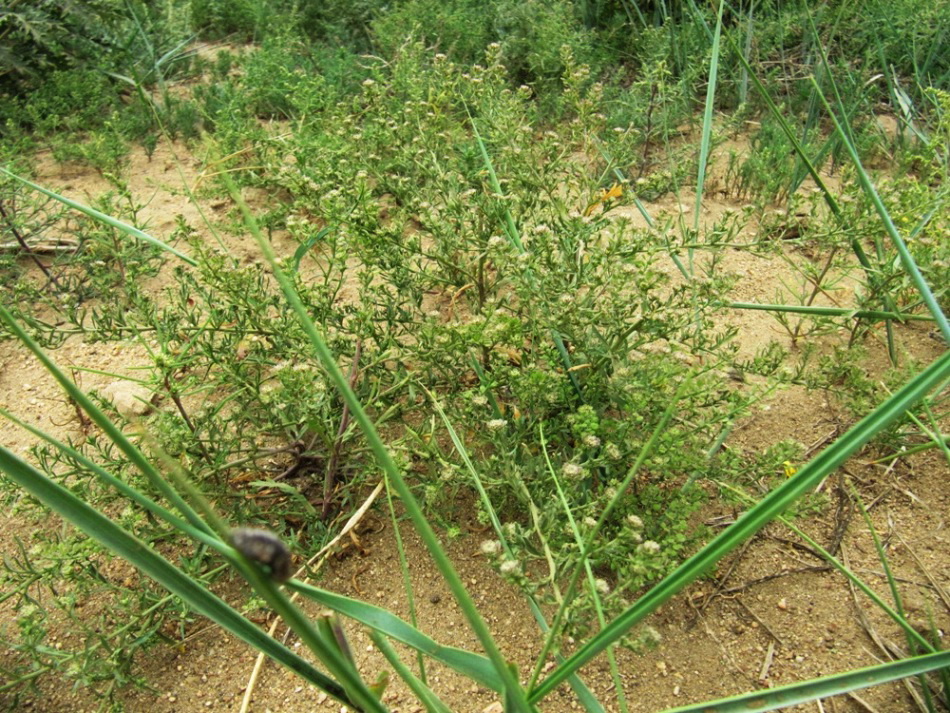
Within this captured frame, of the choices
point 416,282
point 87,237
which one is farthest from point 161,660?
point 87,237

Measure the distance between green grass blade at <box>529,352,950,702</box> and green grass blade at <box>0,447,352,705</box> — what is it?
1.37 ft

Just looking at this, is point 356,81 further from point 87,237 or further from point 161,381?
point 161,381

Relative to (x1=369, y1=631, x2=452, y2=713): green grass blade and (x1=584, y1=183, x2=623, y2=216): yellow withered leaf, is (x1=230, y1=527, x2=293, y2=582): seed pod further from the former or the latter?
(x1=584, y1=183, x2=623, y2=216): yellow withered leaf

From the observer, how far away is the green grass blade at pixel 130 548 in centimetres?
87

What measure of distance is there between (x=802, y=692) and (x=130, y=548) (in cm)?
86

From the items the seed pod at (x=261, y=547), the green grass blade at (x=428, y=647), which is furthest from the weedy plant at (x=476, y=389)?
the seed pod at (x=261, y=547)

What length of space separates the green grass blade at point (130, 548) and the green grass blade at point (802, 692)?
1.85 ft

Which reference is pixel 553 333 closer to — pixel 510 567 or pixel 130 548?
pixel 510 567

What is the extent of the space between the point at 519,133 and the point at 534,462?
3.35 feet

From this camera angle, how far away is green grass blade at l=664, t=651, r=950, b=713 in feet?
3.48

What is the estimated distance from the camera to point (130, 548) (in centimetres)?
92

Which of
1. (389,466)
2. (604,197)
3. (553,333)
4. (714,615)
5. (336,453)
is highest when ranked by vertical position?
(389,466)

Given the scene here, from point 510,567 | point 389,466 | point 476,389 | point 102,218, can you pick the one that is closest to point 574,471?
point 510,567

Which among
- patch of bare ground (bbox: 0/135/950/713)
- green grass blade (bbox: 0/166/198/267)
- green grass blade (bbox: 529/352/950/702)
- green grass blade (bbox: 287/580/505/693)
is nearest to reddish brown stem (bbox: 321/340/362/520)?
patch of bare ground (bbox: 0/135/950/713)
